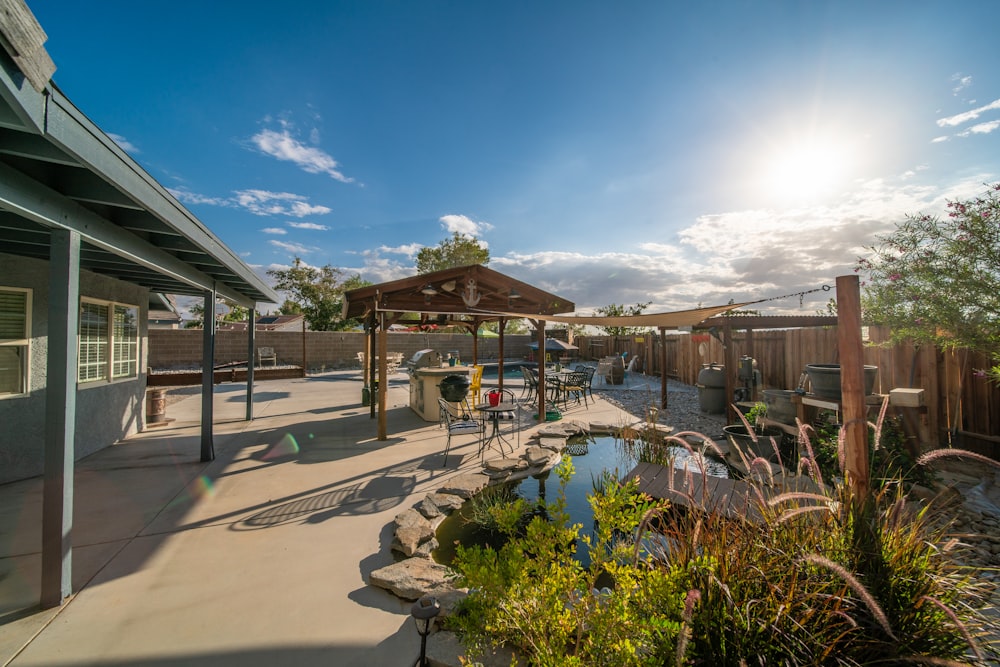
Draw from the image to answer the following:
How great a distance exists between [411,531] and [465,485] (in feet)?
3.59

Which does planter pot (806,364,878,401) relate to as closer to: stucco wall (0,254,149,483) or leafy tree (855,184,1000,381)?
leafy tree (855,184,1000,381)

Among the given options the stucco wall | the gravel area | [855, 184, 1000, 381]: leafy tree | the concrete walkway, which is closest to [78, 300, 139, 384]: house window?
the stucco wall

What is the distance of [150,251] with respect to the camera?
10.8 feet

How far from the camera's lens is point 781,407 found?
5059 millimetres

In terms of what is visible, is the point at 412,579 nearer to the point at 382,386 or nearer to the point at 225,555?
the point at 225,555

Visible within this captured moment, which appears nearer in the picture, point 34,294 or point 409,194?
point 34,294

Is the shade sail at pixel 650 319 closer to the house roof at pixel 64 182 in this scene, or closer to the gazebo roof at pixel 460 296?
the gazebo roof at pixel 460 296

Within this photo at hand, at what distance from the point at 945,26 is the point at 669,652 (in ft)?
19.0

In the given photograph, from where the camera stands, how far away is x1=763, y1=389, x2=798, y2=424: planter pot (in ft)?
16.2

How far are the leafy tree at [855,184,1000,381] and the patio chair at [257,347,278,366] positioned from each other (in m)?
19.3

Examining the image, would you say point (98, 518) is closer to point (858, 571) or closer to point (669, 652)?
point (669, 652)

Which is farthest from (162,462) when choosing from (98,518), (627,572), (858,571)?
(858,571)

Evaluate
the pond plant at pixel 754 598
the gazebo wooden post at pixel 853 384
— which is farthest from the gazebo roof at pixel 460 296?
the pond plant at pixel 754 598

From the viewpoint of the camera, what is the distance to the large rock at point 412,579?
2229 mm
